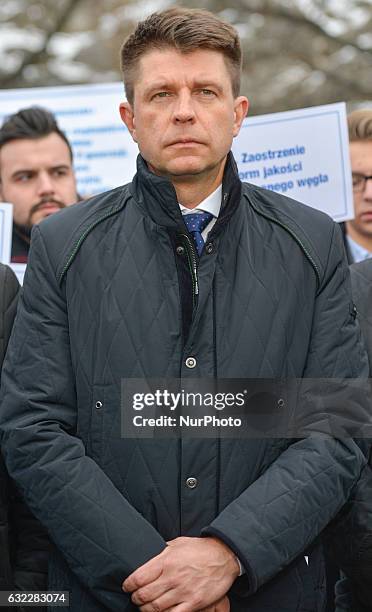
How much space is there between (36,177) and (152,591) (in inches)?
98.3

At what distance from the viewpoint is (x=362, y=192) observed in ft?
14.9

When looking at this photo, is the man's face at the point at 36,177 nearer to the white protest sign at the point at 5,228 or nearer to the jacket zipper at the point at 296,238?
the white protest sign at the point at 5,228

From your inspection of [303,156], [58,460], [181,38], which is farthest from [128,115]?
[303,156]

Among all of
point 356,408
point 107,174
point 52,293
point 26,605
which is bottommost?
point 26,605

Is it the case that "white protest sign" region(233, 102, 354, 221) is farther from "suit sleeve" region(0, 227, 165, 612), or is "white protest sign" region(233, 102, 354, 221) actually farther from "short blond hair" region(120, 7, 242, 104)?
"suit sleeve" region(0, 227, 165, 612)

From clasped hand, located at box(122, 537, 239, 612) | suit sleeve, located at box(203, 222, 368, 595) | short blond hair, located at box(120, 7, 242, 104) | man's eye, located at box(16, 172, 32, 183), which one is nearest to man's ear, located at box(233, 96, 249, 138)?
short blond hair, located at box(120, 7, 242, 104)

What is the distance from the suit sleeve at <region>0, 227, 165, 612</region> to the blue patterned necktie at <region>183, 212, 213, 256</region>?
370mm

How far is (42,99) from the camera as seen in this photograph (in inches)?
202

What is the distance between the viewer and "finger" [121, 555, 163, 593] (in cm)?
270

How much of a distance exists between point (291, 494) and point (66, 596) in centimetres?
62

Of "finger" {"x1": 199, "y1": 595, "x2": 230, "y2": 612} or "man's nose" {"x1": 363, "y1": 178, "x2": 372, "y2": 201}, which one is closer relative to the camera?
"finger" {"x1": 199, "y1": 595, "x2": 230, "y2": 612}

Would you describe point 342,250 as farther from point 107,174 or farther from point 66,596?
point 107,174

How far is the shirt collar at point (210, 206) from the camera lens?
3.05 metres

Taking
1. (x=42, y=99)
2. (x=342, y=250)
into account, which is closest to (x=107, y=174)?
(x=42, y=99)
